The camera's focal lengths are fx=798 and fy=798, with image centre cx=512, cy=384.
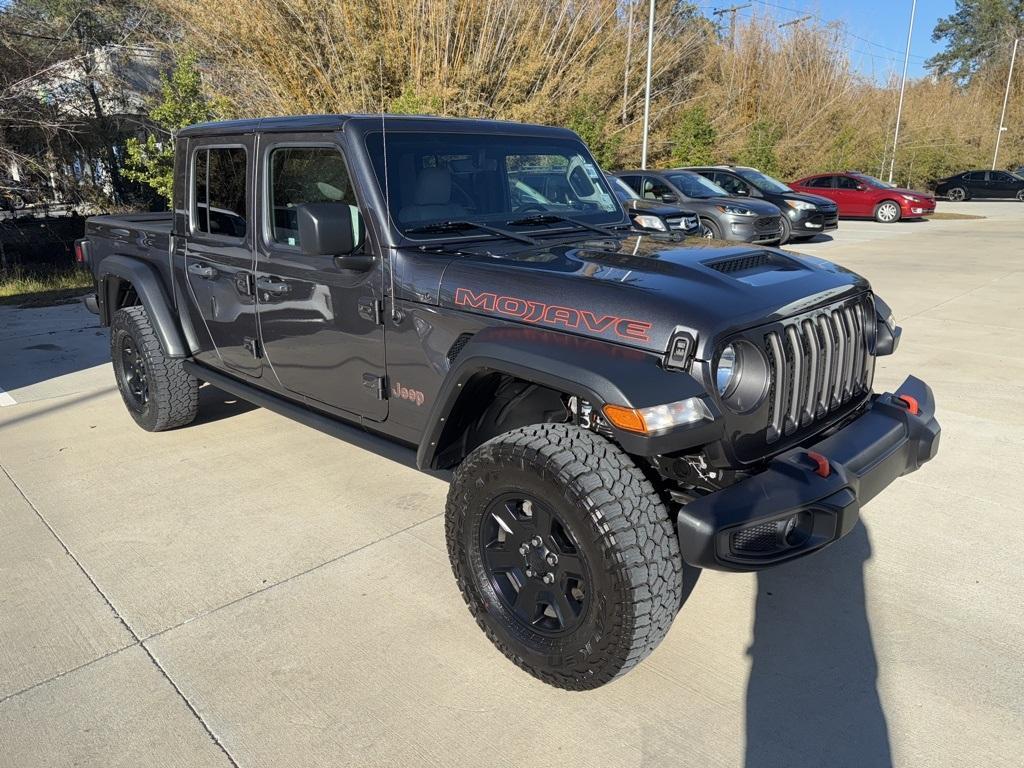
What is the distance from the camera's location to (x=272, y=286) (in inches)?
150

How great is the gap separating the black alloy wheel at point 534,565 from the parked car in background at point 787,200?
1350 centimetres

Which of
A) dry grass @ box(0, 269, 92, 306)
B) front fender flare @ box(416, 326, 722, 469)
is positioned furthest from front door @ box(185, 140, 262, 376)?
dry grass @ box(0, 269, 92, 306)

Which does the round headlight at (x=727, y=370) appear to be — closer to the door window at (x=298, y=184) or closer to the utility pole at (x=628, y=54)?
the door window at (x=298, y=184)

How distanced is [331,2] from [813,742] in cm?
1487

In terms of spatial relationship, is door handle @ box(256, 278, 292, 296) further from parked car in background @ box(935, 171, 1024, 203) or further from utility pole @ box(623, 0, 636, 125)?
parked car in background @ box(935, 171, 1024, 203)

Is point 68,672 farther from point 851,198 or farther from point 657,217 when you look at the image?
point 851,198

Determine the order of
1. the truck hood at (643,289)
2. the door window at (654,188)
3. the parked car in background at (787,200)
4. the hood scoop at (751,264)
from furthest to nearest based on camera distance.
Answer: the parked car in background at (787,200), the door window at (654,188), the hood scoop at (751,264), the truck hood at (643,289)

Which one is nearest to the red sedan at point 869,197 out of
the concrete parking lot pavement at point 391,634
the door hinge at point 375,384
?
the concrete parking lot pavement at point 391,634

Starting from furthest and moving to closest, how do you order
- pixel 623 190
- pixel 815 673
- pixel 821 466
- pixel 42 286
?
1. pixel 623 190
2. pixel 42 286
3. pixel 815 673
4. pixel 821 466

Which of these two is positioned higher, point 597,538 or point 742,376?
point 742,376

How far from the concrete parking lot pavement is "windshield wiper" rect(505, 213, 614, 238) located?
1191mm

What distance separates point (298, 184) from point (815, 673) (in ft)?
9.66

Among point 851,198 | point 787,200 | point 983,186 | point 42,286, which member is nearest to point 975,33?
point 983,186

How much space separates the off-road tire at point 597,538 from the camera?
2365mm
